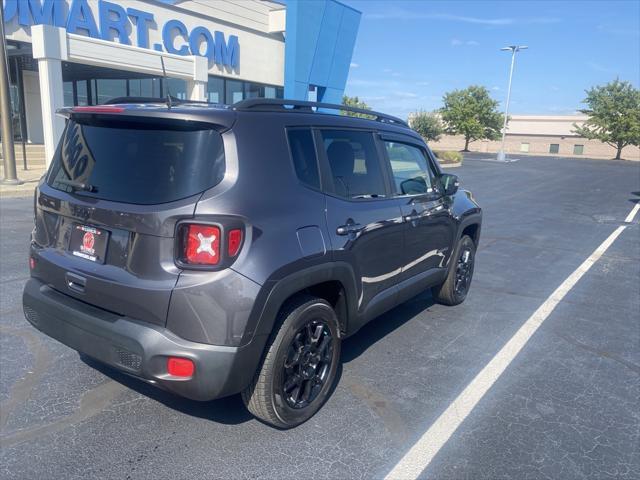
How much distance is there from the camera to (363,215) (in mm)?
3445

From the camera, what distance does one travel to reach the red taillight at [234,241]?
2520mm

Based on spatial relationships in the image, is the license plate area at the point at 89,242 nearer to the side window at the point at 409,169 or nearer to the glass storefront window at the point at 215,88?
the side window at the point at 409,169

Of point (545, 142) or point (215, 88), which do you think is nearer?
point (215, 88)

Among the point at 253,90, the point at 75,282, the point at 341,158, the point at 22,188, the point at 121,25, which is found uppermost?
the point at 121,25

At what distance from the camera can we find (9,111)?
13.3 meters

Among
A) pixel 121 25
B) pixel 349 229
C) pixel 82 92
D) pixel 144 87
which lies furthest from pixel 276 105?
pixel 82 92

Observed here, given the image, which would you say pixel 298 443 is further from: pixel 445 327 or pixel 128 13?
pixel 128 13

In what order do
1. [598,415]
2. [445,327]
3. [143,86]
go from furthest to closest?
[143,86]
[445,327]
[598,415]

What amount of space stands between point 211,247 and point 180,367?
61 centimetres

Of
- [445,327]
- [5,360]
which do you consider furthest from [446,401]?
[5,360]

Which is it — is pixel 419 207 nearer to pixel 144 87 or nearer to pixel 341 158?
pixel 341 158

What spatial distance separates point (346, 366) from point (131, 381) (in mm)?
1550

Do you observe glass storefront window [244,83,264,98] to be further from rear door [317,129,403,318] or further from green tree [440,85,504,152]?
green tree [440,85,504,152]

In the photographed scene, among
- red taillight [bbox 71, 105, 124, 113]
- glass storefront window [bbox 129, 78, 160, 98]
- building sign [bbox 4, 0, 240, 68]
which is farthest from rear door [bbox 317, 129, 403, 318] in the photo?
glass storefront window [bbox 129, 78, 160, 98]
